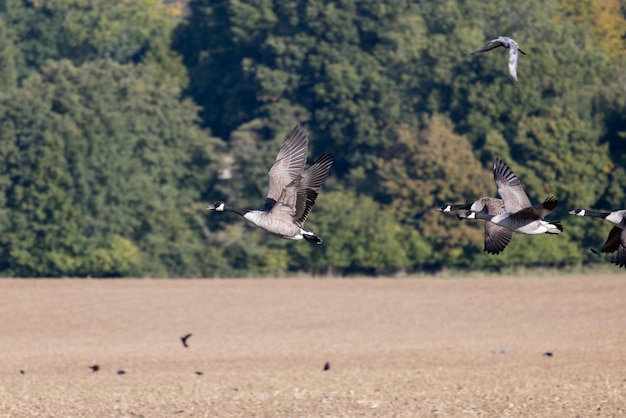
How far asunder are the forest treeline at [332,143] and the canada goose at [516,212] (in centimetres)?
5711

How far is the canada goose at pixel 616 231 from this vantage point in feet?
51.3

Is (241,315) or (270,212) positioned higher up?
(270,212)

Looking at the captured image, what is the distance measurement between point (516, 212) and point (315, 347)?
30809mm

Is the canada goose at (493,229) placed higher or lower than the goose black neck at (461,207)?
lower

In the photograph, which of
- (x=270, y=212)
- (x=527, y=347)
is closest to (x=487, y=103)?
(x=527, y=347)

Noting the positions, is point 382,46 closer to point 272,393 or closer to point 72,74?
point 72,74

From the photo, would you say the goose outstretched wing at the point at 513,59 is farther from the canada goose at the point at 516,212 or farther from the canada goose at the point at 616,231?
the canada goose at the point at 616,231

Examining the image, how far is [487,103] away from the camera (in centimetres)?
8450

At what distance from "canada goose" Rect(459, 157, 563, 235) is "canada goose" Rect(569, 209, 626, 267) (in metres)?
0.38

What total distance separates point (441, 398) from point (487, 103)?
57.5m

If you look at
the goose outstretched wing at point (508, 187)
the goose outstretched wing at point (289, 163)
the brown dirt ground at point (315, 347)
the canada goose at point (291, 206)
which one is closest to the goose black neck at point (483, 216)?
the goose outstretched wing at point (508, 187)

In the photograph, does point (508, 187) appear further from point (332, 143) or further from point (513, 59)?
point (332, 143)

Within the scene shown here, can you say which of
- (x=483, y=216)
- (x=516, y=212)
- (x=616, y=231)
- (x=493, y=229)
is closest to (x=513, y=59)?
(x=516, y=212)

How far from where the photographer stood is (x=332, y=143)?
90250mm
